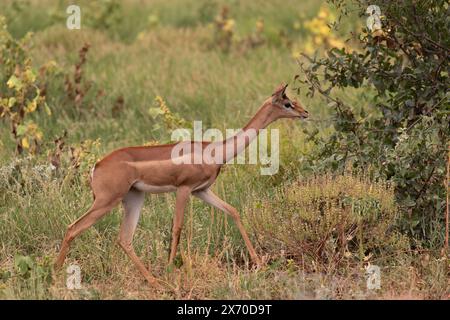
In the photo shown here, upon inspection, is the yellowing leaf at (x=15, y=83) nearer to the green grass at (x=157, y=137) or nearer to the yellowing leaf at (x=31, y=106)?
the yellowing leaf at (x=31, y=106)

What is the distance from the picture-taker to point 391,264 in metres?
7.15

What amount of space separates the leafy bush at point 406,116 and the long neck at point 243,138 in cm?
95

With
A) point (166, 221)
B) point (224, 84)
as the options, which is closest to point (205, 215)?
Result: point (166, 221)

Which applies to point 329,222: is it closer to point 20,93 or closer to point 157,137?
point 157,137

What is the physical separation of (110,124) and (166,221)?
2.98 metres

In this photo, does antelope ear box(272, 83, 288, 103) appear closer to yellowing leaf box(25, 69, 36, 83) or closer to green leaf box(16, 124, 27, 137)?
green leaf box(16, 124, 27, 137)

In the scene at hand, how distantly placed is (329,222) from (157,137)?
126 inches

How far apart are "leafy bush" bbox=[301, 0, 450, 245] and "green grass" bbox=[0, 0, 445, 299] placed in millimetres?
560

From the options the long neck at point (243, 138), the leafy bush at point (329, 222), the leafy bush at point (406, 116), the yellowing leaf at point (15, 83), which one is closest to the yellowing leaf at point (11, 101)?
the yellowing leaf at point (15, 83)

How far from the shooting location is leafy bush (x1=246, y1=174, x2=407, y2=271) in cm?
721

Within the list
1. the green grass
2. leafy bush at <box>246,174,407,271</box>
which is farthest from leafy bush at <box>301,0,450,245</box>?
the green grass

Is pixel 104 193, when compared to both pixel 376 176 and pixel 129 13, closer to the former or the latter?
pixel 376 176

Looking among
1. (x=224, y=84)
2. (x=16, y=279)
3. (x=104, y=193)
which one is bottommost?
(x=16, y=279)

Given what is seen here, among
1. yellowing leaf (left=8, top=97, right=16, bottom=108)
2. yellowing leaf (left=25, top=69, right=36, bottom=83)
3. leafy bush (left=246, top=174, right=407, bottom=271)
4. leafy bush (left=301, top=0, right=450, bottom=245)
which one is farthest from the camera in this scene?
yellowing leaf (left=25, top=69, right=36, bottom=83)
